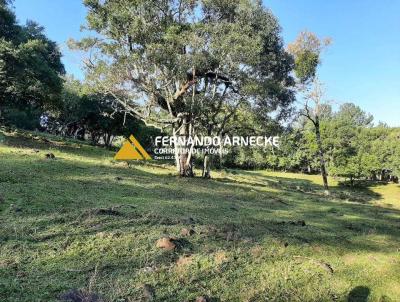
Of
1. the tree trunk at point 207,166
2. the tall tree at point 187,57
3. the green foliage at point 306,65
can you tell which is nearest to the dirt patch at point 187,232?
the tall tree at point 187,57

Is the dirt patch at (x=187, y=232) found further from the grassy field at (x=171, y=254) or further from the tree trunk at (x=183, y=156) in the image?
the tree trunk at (x=183, y=156)

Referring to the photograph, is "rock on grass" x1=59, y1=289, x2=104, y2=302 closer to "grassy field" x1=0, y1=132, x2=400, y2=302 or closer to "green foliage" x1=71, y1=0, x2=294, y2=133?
"grassy field" x1=0, y1=132, x2=400, y2=302

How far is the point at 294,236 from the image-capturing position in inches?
341

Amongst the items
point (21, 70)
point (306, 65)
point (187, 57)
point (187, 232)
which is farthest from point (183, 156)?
point (187, 232)

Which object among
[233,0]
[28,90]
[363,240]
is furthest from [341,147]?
[363,240]

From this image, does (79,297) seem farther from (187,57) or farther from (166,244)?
(187,57)

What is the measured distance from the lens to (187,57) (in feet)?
63.9

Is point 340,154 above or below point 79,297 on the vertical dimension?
above

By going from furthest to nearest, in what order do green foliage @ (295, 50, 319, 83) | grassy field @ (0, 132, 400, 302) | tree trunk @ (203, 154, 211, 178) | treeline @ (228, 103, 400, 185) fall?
treeline @ (228, 103, 400, 185)
green foliage @ (295, 50, 319, 83)
tree trunk @ (203, 154, 211, 178)
grassy field @ (0, 132, 400, 302)

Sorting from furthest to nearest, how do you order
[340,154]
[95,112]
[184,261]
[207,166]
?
[340,154] → [95,112] → [207,166] → [184,261]

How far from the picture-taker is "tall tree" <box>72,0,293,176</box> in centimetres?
1980

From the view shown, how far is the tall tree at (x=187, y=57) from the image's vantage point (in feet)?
65.0

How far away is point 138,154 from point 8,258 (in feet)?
109

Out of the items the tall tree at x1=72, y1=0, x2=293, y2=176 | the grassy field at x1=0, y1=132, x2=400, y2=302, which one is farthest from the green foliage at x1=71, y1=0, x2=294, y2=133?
the grassy field at x1=0, y1=132, x2=400, y2=302
